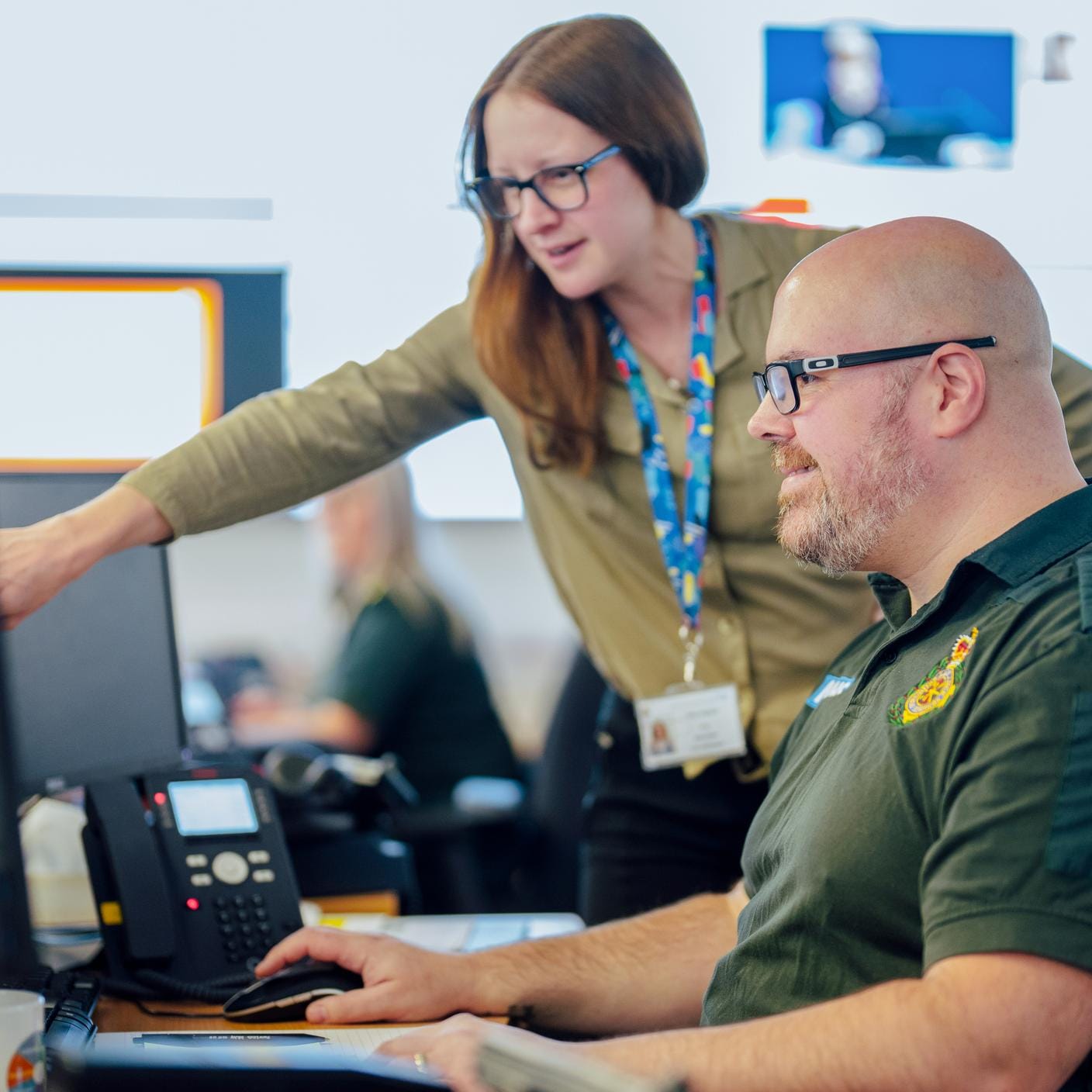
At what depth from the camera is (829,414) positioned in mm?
1280

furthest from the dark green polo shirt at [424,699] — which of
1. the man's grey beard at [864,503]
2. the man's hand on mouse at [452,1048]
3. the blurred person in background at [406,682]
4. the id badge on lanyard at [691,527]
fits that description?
the man's hand on mouse at [452,1048]

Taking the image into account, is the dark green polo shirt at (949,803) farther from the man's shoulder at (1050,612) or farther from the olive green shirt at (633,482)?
the olive green shirt at (633,482)

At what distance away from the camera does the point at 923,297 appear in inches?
48.4

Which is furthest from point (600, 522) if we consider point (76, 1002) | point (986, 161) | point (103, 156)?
point (986, 161)

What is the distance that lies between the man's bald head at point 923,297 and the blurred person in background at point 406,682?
2302 millimetres

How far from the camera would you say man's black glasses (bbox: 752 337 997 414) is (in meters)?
1.21

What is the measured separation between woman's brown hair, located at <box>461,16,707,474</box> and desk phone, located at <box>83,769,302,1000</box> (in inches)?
23.6

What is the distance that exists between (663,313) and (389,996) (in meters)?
0.93

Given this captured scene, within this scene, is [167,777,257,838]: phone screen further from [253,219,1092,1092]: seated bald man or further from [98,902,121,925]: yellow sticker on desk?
[253,219,1092,1092]: seated bald man

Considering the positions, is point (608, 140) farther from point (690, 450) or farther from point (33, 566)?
point (33, 566)

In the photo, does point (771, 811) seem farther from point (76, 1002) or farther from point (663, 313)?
point (663, 313)

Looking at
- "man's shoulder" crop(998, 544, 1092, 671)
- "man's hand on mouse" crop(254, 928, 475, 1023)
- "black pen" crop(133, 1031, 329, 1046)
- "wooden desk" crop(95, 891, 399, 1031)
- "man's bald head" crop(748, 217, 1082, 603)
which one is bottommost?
"wooden desk" crop(95, 891, 399, 1031)

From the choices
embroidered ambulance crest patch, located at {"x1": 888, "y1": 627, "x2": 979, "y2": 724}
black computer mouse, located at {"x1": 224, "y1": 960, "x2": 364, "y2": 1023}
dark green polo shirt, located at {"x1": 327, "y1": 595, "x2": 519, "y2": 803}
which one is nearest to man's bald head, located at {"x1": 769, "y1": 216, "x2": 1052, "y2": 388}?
embroidered ambulance crest patch, located at {"x1": 888, "y1": 627, "x2": 979, "y2": 724}

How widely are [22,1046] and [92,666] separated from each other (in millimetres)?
836
